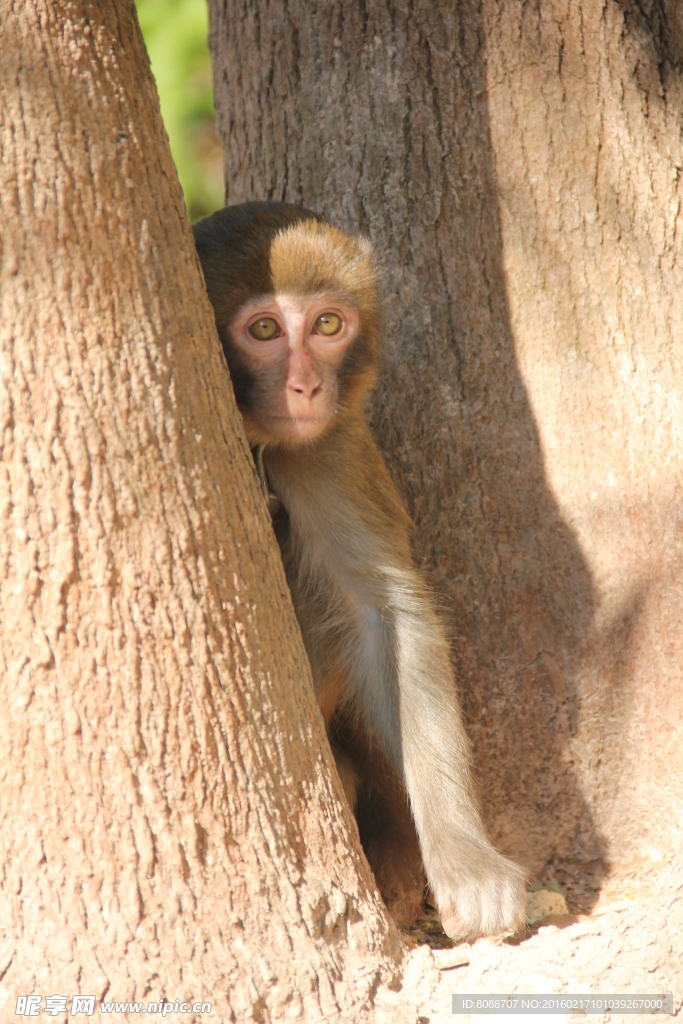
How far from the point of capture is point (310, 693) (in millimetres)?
2412

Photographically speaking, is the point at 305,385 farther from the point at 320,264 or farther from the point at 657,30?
the point at 657,30

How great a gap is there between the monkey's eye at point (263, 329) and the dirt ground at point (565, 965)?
1654mm

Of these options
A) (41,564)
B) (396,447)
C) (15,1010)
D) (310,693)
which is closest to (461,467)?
(396,447)

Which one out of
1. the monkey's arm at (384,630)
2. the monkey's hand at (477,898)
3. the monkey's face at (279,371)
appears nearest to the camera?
the monkey's hand at (477,898)

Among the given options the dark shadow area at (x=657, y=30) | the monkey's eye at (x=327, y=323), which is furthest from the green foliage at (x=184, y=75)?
the monkey's eye at (x=327, y=323)

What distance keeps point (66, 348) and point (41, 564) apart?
0.41 metres

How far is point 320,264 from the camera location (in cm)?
297

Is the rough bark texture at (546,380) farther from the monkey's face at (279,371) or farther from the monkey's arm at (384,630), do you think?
the monkey's face at (279,371)

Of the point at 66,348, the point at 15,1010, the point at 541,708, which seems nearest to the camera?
the point at 66,348

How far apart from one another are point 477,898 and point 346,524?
1.11 meters

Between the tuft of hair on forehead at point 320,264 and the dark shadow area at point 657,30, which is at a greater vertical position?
the dark shadow area at point 657,30

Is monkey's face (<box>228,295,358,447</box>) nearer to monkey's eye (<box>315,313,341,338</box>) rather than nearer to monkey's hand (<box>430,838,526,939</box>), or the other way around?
monkey's eye (<box>315,313,341,338</box>)

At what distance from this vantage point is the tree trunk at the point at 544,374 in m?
3.26

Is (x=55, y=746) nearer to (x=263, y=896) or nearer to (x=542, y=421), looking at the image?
(x=263, y=896)
